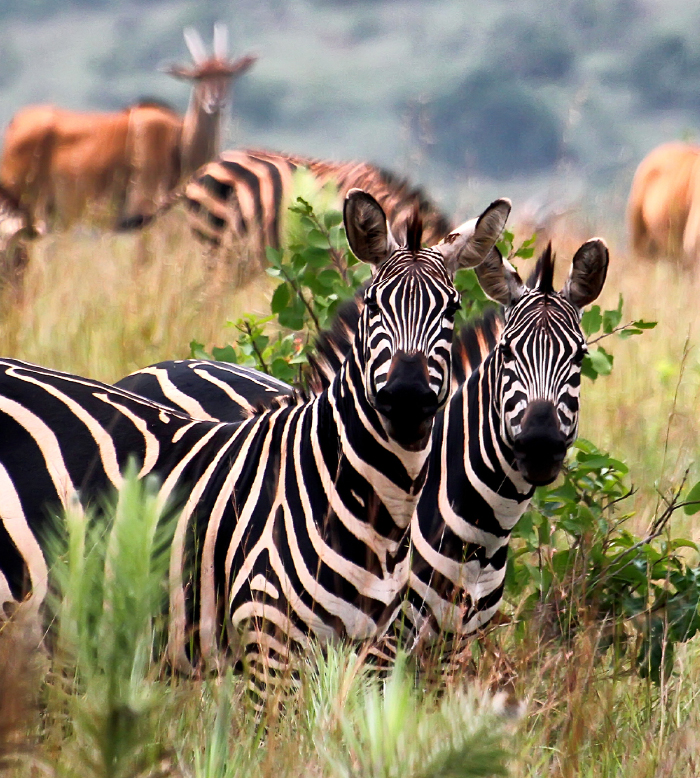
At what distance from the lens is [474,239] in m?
3.19

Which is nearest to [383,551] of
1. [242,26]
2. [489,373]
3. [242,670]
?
[242,670]

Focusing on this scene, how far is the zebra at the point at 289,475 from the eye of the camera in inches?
109

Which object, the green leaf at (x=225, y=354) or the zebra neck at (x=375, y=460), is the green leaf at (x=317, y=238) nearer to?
the green leaf at (x=225, y=354)

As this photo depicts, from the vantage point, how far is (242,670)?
2.94 meters

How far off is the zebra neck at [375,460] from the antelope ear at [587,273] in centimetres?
77

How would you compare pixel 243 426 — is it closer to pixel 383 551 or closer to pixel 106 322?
pixel 383 551

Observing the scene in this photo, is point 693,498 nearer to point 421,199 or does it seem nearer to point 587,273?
point 587,273

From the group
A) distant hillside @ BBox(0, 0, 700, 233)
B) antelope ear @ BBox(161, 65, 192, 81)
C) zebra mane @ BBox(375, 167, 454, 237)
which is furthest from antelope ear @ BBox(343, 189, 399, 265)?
distant hillside @ BBox(0, 0, 700, 233)

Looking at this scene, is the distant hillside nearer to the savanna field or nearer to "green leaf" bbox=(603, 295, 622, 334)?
the savanna field

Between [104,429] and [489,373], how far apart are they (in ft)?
3.61

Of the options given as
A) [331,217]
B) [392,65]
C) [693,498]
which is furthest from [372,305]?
[392,65]

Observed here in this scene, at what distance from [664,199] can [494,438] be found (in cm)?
905

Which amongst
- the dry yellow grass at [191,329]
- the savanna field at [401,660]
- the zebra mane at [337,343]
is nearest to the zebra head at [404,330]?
the zebra mane at [337,343]

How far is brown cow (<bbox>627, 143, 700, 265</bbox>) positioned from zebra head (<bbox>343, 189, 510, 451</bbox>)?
24.4ft
